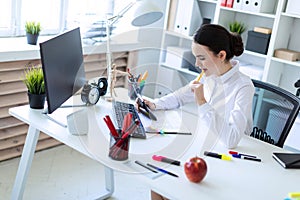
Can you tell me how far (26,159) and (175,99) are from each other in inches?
29.1

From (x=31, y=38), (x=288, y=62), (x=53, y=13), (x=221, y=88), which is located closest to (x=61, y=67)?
(x=221, y=88)

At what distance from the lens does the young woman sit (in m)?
1.69

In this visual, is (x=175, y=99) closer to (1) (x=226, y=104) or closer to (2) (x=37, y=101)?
(1) (x=226, y=104)

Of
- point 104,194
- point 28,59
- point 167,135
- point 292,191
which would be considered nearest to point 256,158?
point 292,191

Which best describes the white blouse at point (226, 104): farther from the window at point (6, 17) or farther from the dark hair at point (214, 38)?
the window at point (6, 17)

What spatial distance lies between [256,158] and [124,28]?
6.60 feet

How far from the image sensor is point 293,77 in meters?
3.17

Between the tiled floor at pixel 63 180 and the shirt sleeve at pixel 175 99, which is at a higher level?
the shirt sleeve at pixel 175 99

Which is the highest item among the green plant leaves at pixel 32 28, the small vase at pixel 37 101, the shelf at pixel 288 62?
the green plant leaves at pixel 32 28

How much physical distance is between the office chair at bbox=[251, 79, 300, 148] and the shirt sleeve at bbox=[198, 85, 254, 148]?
0.18m

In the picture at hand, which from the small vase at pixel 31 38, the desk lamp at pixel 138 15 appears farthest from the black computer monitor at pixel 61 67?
the small vase at pixel 31 38

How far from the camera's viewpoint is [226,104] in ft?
6.17

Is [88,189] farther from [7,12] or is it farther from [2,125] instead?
[7,12]

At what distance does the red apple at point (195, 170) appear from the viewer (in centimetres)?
133
